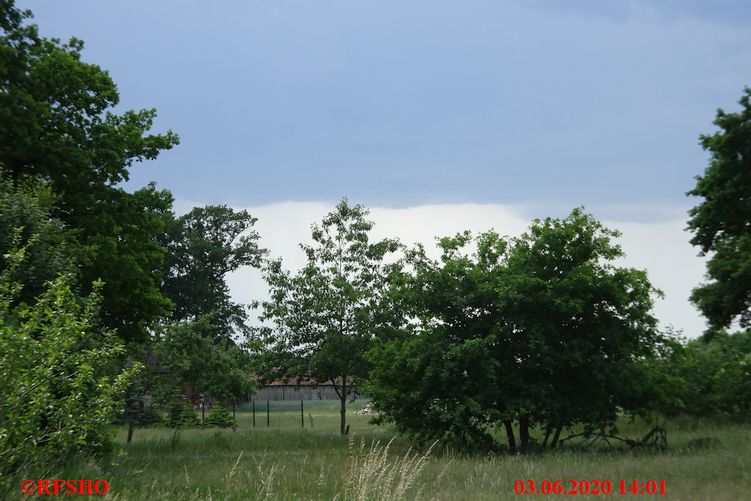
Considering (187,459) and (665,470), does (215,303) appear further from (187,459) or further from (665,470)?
(665,470)

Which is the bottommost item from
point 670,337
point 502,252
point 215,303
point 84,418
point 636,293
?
point 84,418

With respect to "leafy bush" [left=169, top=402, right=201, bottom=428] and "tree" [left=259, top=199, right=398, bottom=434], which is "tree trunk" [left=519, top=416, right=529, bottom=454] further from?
"leafy bush" [left=169, top=402, right=201, bottom=428]

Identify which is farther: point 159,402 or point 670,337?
point 159,402

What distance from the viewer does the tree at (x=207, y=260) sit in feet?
213

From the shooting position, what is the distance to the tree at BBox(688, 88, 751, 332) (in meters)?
26.6

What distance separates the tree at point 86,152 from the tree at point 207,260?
124 ft

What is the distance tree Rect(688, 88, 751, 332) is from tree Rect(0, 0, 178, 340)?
73.1ft

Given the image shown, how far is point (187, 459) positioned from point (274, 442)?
7.89 m

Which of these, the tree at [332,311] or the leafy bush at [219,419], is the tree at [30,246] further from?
the leafy bush at [219,419]

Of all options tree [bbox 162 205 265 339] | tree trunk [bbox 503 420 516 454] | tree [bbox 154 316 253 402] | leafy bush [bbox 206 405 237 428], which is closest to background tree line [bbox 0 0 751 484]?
tree trunk [bbox 503 420 516 454]

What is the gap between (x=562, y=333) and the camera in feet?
69.8

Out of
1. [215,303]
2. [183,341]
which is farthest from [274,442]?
[215,303]
